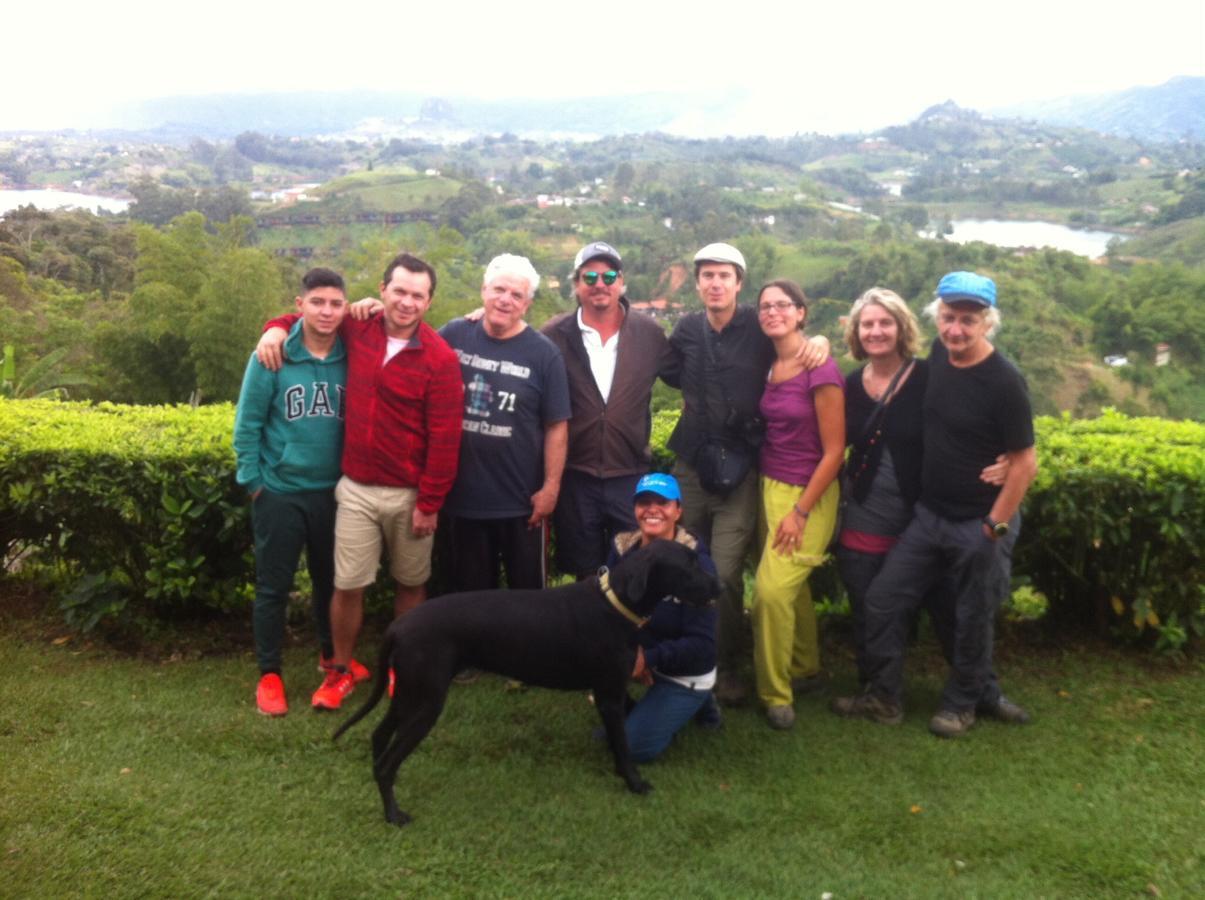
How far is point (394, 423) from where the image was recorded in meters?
3.85

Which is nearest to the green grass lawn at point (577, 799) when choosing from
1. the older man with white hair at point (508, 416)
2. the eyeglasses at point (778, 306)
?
the older man with white hair at point (508, 416)

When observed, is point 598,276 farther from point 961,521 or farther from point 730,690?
point 730,690

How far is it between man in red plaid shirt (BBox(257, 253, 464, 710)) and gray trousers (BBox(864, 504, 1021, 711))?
197cm

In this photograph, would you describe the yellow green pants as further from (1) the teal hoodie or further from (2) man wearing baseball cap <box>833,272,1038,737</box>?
(1) the teal hoodie

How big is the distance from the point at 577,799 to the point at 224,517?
2385mm

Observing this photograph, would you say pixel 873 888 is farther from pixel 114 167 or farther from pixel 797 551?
pixel 114 167

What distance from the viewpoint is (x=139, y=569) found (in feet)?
16.0

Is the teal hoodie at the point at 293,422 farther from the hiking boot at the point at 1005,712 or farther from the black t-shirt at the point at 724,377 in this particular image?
the hiking boot at the point at 1005,712

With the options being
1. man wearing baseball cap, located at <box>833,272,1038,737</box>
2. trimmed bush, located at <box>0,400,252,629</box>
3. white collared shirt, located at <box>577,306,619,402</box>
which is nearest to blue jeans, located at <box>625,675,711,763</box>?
man wearing baseball cap, located at <box>833,272,1038,737</box>

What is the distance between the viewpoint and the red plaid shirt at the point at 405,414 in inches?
151

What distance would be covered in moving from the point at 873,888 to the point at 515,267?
8.97ft

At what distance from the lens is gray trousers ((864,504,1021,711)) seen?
150 inches

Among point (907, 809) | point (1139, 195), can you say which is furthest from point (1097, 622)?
point (1139, 195)

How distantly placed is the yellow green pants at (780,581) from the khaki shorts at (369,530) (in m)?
1.52
